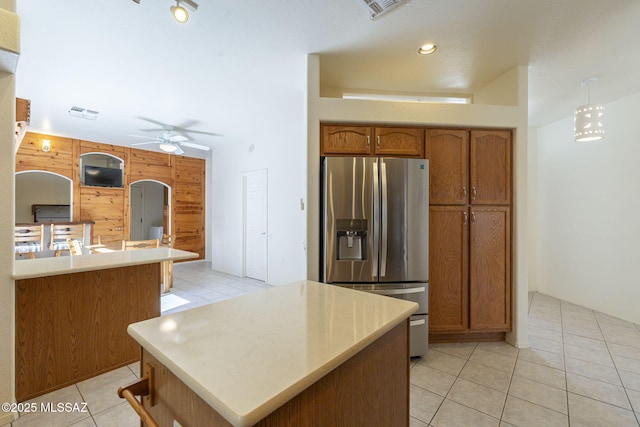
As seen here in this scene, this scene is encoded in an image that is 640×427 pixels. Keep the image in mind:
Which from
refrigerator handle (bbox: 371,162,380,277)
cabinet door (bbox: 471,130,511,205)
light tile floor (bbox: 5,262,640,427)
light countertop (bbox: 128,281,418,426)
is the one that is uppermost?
cabinet door (bbox: 471,130,511,205)

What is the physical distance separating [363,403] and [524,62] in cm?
322

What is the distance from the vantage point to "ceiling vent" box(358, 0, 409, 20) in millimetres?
1794

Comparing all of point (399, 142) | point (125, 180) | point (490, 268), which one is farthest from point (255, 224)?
point (490, 268)

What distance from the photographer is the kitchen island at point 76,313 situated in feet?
6.11

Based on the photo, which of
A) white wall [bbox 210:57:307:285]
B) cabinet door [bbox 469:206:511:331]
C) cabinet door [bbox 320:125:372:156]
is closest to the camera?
cabinet door [bbox 320:125:372:156]

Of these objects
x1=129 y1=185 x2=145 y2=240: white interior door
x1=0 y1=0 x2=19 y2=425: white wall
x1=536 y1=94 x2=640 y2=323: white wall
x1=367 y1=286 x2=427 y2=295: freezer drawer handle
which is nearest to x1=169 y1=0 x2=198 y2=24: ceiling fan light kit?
x1=0 y1=0 x2=19 y2=425: white wall

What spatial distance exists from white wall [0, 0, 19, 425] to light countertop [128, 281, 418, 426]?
4.56 ft

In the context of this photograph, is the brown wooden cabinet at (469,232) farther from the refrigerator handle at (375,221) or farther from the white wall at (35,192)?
the white wall at (35,192)

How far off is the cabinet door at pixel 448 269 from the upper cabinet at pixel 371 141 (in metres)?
0.64

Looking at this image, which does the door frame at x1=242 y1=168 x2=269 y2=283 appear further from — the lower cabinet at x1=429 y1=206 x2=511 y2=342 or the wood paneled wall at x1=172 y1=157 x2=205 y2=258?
the lower cabinet at x1=429 y1=206 x2=511 y2=342

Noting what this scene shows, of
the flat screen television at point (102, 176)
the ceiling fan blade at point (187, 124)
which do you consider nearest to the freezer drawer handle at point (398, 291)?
the ceiling fan blade at point (187, 124)

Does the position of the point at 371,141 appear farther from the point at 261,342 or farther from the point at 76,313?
the point at 76,313

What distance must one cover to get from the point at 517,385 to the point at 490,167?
6.17ft

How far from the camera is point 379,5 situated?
185cm
